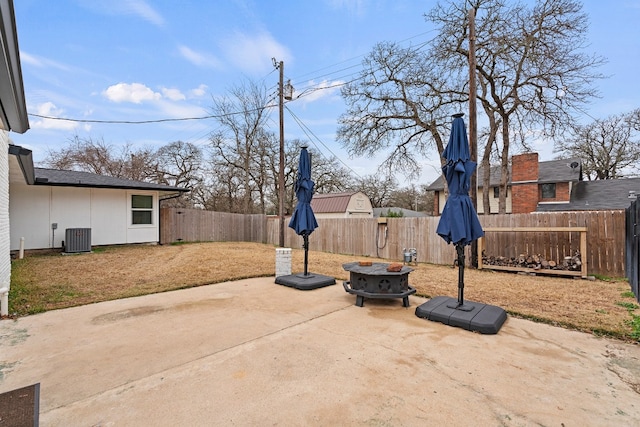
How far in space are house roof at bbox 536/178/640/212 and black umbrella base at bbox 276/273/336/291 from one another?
1723cm

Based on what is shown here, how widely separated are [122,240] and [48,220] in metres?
2.19

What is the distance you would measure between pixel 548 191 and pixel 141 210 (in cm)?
2263

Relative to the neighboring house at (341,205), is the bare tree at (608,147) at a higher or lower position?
higher

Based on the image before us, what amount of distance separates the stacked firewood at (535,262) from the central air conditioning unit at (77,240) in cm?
1202

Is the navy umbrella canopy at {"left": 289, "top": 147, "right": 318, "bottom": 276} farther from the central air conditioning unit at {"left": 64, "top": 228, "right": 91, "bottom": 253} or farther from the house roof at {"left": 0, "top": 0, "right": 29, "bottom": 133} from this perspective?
the central air conditioning unit at {"left": 64, "top": 228, "right": 91, "bottom": 253}

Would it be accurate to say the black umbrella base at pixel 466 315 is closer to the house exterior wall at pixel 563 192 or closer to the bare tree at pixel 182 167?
the house exterior wall at pixel 563 192

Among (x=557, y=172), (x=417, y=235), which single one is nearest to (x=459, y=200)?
(x=417, y=235)

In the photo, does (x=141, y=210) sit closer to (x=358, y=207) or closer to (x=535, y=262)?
(x=535, y=262)

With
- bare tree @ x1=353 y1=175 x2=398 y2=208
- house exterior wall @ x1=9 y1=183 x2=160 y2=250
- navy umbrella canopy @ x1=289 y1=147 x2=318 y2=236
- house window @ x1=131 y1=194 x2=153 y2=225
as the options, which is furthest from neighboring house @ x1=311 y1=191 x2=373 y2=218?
navy umbrella canopy @ x1=289 y1=147 x2=318 y2=236

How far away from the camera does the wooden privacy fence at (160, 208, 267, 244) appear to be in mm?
12602

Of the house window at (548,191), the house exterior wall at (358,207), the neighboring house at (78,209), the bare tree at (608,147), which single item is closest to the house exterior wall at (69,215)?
the neighboring house at (78,209)

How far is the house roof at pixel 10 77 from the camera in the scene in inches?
49.4

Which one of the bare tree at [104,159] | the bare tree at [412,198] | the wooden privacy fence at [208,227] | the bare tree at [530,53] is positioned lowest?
the wooden privacy fence at [208,227]

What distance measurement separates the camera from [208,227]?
1405cm
